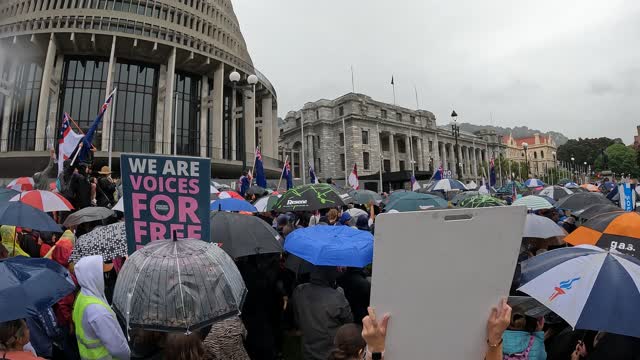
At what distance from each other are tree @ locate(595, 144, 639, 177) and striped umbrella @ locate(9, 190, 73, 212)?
107 metres

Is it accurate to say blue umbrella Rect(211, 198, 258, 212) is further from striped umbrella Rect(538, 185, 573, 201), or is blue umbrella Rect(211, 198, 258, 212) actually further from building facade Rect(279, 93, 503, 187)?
building facade Rect(279, 93, 503, 187)

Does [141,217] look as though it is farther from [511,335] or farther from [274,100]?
[274,100]

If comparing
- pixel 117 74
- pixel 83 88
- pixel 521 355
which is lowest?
pixel 521 355

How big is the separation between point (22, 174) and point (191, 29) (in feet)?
59.2

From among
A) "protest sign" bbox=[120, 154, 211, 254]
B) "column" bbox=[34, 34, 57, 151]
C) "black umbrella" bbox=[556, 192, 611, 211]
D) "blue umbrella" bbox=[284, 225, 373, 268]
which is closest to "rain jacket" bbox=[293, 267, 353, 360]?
"blue umbrella" bbox=[284, 225, 373, 268]

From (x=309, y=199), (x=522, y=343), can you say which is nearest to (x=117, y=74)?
(x=309, y=199)

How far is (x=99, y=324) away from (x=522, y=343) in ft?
10.7

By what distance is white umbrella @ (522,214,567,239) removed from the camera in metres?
5.38

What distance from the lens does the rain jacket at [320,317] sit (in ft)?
10.9

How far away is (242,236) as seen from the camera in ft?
13.9

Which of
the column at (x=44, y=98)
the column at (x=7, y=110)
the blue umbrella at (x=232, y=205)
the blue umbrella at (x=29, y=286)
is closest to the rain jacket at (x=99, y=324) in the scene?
the blue umbrella at (x=29, y=286)

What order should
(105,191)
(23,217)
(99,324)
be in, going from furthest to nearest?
(105,191) → (23,217) → (99,324)

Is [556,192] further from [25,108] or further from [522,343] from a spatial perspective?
[25,108]

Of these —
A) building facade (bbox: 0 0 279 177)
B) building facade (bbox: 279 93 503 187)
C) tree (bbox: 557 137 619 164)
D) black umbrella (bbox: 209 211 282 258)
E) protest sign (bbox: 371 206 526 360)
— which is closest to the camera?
protest sign (bbox: 371 206 526 360)
